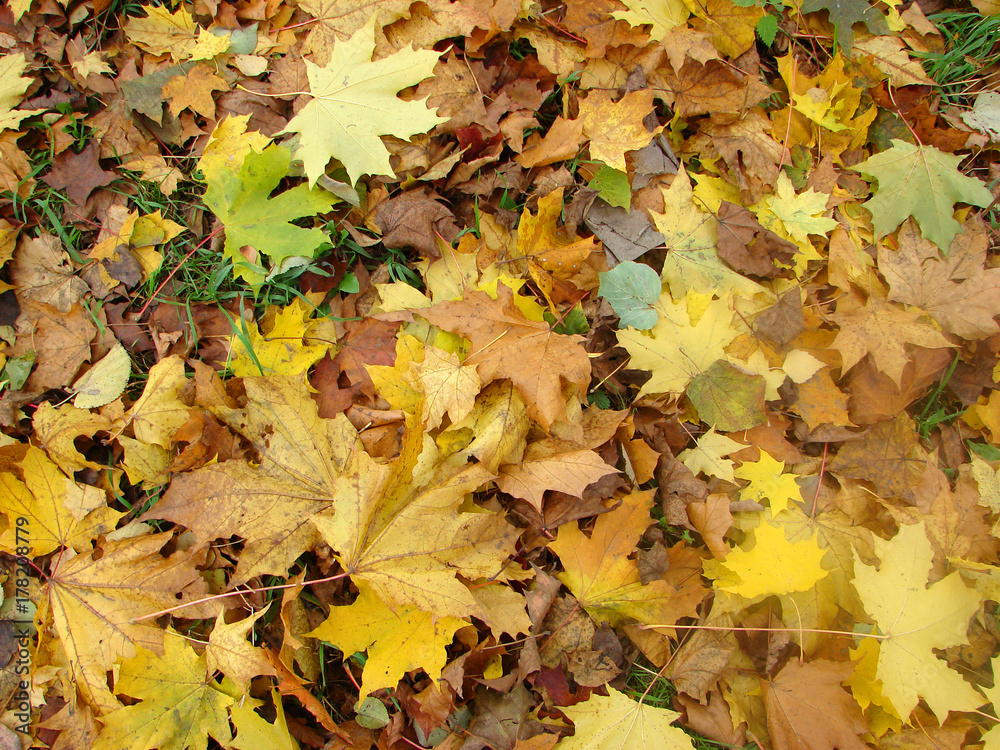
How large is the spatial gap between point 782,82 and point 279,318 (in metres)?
2.11

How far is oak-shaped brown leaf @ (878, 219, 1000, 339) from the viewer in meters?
1.92

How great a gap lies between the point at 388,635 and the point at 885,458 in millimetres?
1749

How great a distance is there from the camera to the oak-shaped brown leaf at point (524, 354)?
1714mm

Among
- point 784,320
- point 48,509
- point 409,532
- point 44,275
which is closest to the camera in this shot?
point 409,532

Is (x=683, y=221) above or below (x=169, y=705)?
above

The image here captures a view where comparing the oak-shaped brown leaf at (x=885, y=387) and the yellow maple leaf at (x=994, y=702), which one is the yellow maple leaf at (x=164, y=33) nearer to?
the oak-shaped brown leaf at (x=885, y=387)

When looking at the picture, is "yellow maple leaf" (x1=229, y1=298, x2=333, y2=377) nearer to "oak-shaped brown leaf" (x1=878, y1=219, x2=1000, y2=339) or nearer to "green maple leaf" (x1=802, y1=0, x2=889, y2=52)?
"oak-shaped brown leaf" (x1=878, y1=219, x2=1000, y2=339)

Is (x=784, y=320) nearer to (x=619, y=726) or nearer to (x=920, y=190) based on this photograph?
(x=920, y=190)

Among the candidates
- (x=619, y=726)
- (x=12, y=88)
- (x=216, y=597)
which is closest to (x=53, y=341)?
(x=12, y=88)

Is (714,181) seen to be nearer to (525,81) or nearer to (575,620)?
(525,81)

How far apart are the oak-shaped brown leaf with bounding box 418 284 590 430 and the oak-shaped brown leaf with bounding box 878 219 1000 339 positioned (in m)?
1.20

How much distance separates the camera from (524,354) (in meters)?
1.73

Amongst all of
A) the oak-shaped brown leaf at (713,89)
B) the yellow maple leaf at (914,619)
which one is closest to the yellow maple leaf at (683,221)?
the oak-shaped brown leaf at (713,89)

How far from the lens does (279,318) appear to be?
6.44ft
